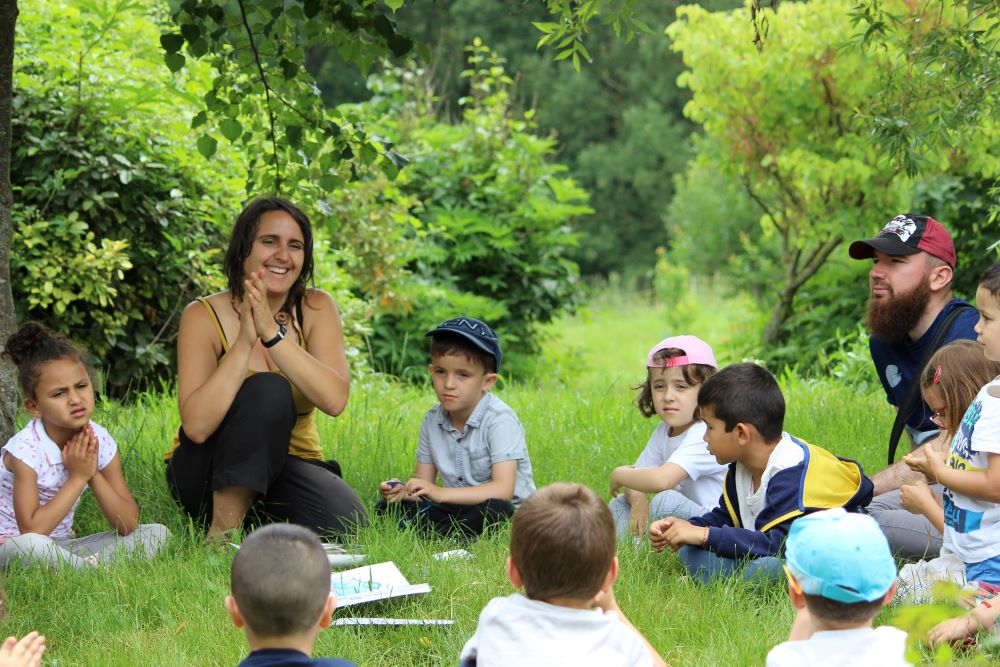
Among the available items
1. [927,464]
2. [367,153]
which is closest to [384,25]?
[367,153]

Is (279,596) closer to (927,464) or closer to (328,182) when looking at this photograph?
(927,464)

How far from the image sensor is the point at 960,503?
11.0 feet

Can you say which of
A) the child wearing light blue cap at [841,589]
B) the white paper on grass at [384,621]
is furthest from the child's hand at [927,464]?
the white paper on grass at [384,621]

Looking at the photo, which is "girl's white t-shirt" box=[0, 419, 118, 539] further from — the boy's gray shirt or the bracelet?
the boy's gray shirt

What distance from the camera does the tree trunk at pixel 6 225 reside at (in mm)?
4312

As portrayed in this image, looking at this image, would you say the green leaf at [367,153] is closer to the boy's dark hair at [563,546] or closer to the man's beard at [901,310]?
the man's beard at [901,310]

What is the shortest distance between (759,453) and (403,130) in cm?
824

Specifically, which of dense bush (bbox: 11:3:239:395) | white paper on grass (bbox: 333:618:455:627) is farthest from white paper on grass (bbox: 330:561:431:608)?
dense bush (bbox: 11:3:239:395)

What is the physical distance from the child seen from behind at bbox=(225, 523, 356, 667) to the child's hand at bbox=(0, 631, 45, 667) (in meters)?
0.41

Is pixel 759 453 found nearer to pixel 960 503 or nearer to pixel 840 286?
pixel 960 503

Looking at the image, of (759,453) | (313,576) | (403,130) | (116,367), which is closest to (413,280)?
(403,130)

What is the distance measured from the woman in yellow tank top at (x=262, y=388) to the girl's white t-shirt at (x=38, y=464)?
395mm

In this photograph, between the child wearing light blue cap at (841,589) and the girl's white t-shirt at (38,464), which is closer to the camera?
the child wearing light blue cap at (841,589)

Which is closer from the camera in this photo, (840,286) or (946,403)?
(946,403)
